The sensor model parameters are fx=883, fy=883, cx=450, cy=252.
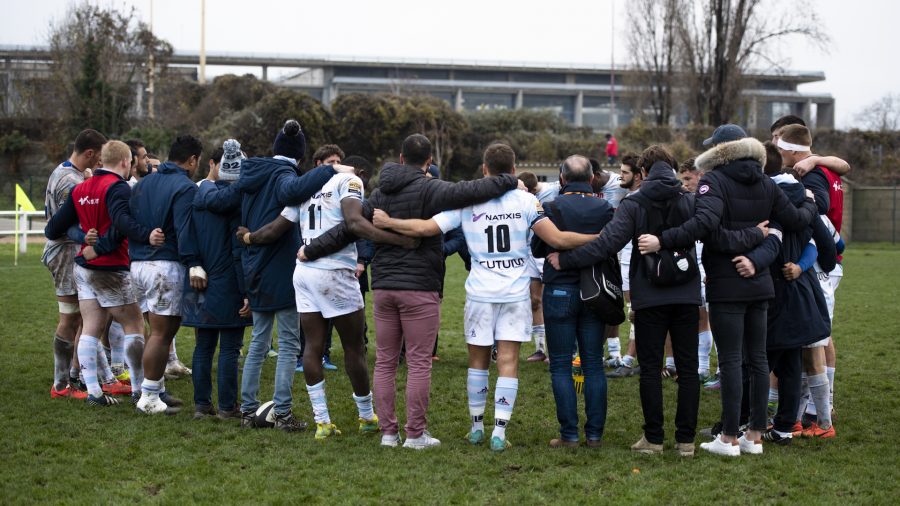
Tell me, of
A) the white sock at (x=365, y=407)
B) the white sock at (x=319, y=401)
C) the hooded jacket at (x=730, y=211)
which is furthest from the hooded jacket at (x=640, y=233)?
the white sock at (x=319, y=401)

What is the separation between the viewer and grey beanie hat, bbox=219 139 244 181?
270 inches

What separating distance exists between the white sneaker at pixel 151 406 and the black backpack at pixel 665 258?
4055 millimetres

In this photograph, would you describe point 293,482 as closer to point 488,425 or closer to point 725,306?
point 488,425

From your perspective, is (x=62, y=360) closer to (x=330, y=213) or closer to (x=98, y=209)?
(x=98, y=209)

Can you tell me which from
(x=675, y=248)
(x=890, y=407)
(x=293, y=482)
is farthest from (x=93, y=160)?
(x=890, y=407)

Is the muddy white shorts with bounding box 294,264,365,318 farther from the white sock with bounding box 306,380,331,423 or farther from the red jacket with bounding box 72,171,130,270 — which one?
the red jacket with bounding box 72,171,130,270

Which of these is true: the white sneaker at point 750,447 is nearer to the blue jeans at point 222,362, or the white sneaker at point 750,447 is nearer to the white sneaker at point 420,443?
the white sneaker at point 420,443

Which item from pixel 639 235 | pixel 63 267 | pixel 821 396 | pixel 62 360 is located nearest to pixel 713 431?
pixel 821 396

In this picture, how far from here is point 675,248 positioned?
5715 millimetres

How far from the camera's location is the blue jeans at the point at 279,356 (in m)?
6.51

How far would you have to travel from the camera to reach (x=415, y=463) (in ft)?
18.7

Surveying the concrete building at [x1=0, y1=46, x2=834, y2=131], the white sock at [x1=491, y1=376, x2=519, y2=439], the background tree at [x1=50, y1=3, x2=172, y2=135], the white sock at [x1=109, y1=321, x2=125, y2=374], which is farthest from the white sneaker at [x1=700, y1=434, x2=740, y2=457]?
the concrete building at [x1=0, y1=46, x2=834, y2=131]

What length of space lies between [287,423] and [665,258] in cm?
302

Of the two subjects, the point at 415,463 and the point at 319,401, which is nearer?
the point at 415,463
